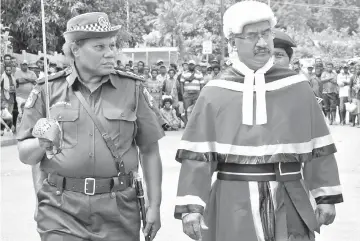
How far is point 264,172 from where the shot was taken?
433cm

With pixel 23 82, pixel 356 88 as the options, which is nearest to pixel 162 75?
pixel 356 88

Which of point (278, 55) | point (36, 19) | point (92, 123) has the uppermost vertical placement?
point (36, 19)

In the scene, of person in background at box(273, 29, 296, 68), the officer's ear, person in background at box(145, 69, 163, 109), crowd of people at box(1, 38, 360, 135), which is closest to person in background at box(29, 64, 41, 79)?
crowd of people at box(1, 38, 360, 135)

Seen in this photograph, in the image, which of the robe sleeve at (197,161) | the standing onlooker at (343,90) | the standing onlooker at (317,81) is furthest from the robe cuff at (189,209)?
the standing onlooker at (343,90)

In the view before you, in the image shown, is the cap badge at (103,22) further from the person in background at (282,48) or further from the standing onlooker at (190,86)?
the standing onlooker at (190,86)

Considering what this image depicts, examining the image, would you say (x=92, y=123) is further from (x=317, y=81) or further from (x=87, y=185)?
(x=317, y=81)

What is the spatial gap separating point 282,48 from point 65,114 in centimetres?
272

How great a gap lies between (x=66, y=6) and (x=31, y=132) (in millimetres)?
30684

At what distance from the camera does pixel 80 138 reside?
4312 mm

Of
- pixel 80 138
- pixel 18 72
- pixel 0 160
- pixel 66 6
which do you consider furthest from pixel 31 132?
pixel 66 6

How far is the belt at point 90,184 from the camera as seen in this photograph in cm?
428

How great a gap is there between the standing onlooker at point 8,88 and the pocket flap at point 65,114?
14.9 meters

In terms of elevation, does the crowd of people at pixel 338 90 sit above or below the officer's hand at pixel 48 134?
below

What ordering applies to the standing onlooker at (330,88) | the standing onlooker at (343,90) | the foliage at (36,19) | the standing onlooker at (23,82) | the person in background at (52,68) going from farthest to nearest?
the foliage at (36,19), the standing onlooker at (330,88), the standing onlooker at (343,90), the person in background at (52,68), the standing onlooker at (23,82)
